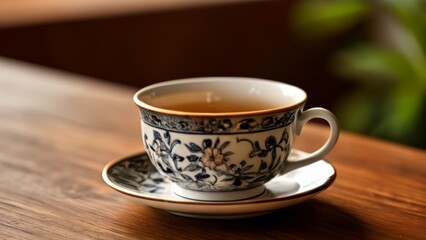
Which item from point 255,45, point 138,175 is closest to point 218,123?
point 138,175

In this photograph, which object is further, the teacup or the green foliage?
the green foliage

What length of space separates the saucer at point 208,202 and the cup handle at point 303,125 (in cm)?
2

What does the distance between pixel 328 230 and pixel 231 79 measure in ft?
0.62

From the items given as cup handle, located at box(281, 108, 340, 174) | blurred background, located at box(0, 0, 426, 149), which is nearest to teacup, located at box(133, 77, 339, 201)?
cup handle, located at box(281, 108, 340, 174)

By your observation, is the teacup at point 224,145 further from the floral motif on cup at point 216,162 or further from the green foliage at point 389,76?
the green foliage at point 389,76

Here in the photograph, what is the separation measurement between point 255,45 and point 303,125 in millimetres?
2041

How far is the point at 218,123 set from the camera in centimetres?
55

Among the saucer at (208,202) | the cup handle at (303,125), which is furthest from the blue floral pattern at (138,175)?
the cup handle at (303,125)

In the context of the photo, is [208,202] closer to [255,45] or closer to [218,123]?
[218,123]

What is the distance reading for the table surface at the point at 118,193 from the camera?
1.89 ft

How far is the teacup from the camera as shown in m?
0.56

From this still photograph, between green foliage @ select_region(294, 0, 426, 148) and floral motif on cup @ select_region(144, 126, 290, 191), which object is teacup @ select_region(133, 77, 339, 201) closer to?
floral motif on cup @ select_region(144, 126, 290, 191)

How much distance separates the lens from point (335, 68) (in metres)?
2.71

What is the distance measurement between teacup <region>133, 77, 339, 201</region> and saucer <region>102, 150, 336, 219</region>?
0.02 m
